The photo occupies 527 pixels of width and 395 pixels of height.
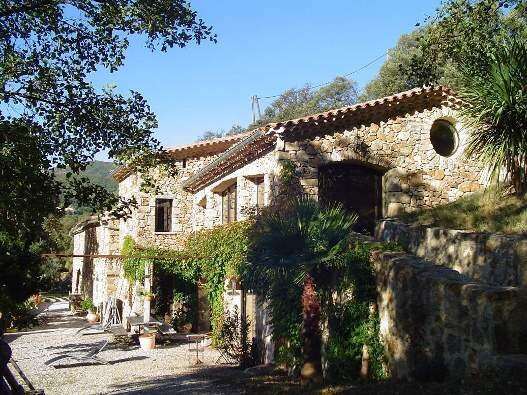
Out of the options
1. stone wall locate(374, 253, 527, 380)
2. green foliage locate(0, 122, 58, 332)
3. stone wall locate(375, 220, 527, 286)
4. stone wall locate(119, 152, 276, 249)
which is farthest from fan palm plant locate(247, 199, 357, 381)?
stone wall locate(119, 152, 276, 249)

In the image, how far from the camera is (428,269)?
22.4 ft

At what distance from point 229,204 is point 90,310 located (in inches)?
467

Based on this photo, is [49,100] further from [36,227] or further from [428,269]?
[428,269]

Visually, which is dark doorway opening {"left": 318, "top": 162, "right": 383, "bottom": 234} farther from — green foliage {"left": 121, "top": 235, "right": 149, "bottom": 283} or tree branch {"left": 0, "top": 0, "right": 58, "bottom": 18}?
green foliage {"left": 121, "top": 235, "right": 149, "bottom": 283}

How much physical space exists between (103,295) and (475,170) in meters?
17.5

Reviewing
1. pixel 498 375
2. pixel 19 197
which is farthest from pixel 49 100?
pixel 498 375

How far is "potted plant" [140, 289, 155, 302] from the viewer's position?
1775 centimetres

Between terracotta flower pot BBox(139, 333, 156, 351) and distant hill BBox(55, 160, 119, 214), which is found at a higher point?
distant hill BBox(55, 160, 119, 214)

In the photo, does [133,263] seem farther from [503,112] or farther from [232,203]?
[503,112]

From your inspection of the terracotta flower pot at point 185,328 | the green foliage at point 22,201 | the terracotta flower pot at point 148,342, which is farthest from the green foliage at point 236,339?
the green foliage at point 22,201

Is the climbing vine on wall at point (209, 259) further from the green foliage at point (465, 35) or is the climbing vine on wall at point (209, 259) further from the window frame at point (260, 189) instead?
the green foliage at point (465, 35)

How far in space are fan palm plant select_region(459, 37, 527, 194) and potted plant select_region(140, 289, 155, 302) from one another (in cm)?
1182

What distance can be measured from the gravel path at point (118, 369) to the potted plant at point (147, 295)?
5.77 feet

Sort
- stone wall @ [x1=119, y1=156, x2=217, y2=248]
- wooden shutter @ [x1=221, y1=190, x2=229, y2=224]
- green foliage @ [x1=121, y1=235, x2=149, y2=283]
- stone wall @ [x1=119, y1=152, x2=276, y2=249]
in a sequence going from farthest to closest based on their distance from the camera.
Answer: stone wall @ [x1=119, y1=156, x2=217, y2=248]
stone wall @ [x1=119, y1=152, x2=276, y2=249]
green foliage @ [x1=121, y1=235, x2=149, y2=283]
wooden shutter @ [x1=221, y1=190, x2=229, y2=224]
